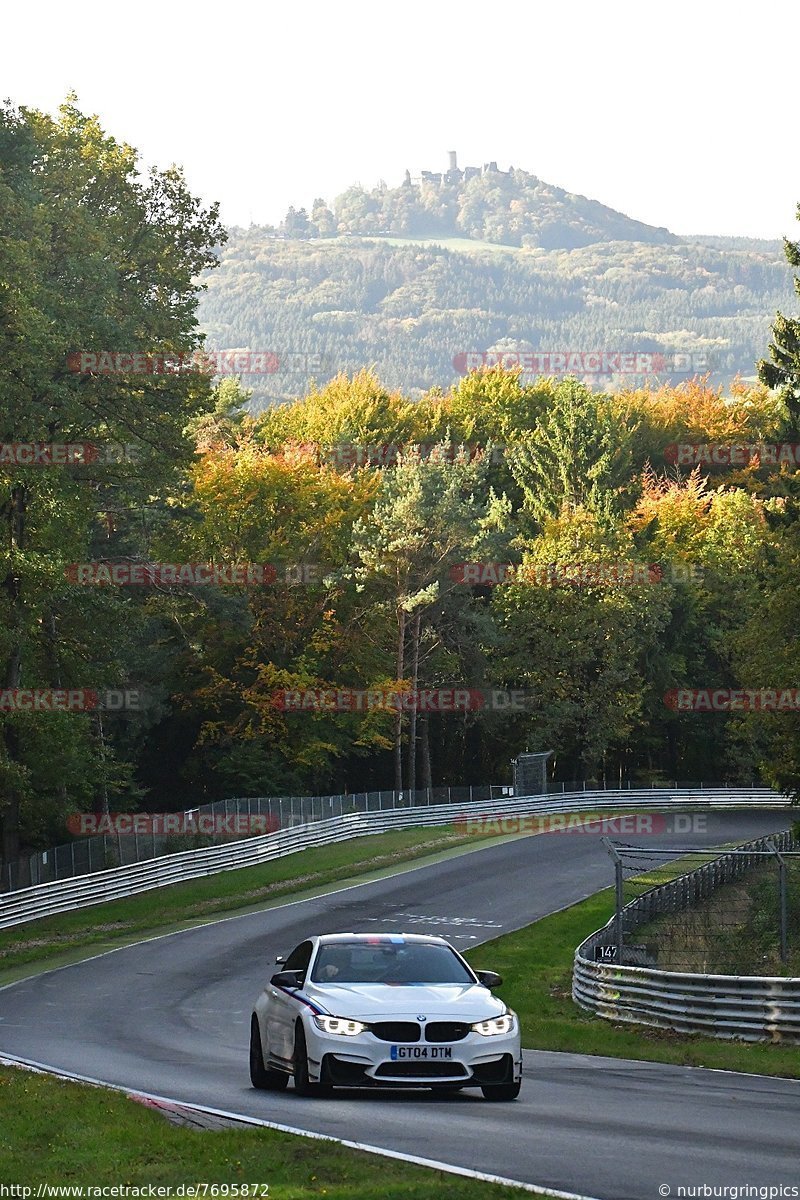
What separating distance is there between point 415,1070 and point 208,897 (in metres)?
32.6

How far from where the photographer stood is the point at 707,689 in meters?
87.8

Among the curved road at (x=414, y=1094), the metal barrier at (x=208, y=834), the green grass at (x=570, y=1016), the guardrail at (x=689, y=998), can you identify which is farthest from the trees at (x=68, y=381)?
the guardrail at (x=689, y=998)

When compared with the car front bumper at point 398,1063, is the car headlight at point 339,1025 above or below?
above

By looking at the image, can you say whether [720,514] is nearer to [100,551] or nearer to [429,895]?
[100,551]

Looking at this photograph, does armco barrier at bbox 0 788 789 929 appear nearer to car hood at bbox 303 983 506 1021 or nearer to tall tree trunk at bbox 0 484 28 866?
tall tree trunk at bbox 0 484 28 866

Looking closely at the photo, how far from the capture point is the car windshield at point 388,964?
1552cm

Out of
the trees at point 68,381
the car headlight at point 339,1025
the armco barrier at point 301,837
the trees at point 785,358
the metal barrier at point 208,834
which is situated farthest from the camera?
the trees at point 785,358

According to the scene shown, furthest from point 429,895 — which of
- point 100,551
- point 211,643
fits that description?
point 211,643

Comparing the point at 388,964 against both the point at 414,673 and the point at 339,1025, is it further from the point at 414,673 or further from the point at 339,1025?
the point at 414,673

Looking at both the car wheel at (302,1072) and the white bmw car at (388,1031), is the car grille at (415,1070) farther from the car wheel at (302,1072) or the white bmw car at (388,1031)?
the car wheel at (302,1072)

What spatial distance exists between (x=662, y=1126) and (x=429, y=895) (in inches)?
1235

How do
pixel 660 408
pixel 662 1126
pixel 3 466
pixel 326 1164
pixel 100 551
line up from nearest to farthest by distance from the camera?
pixel 326 1164, pixel 662 1126, pixel 3 466, pixel 100 551, pixel 660 408

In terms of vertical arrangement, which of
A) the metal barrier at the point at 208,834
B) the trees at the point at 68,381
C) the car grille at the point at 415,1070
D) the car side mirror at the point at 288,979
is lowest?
the metal barrier at the point at 208,834

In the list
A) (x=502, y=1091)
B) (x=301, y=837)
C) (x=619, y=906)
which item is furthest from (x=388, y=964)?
(x=301, y=837)
